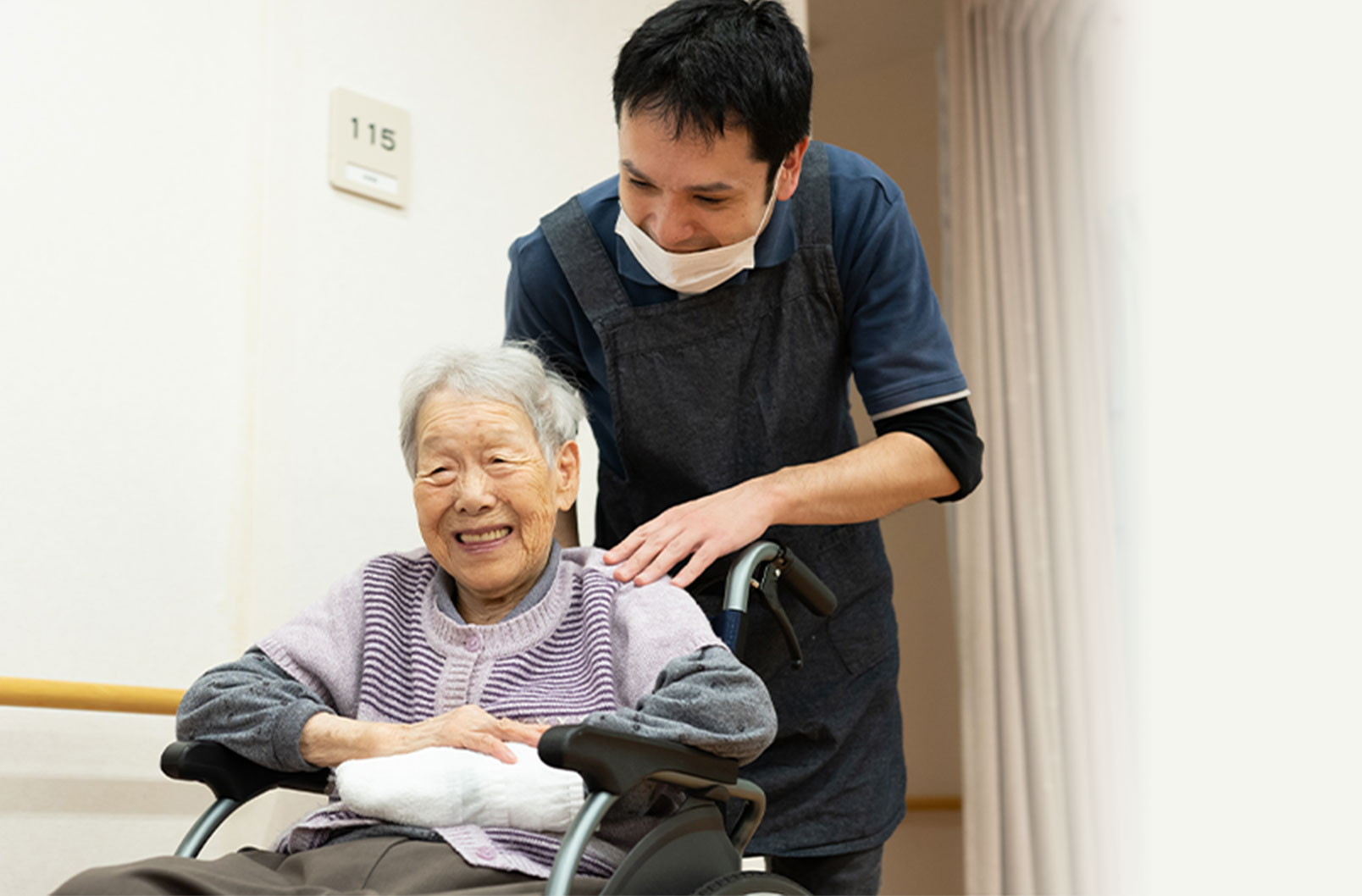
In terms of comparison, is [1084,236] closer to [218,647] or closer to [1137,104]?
[1137,104]

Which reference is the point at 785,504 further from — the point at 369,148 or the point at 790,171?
the point at 369,148

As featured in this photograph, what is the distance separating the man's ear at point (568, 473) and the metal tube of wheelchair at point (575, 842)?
550mm

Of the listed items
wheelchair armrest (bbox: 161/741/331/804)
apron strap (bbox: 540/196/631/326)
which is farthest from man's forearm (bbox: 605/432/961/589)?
wheelchair armrest (bbox: 161/741/331/804)

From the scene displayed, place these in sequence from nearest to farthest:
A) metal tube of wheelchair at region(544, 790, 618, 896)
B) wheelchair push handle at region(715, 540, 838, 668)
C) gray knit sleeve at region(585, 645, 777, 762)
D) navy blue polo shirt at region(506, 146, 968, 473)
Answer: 1. metal tube of wheelchair at region(544, 790, 618, 896)
2. gray knit sleeve at region(585, 645, 777, 762)
3. wheelchair push handle at region(715, 540, 838, 668)
4. navy blue polo shirt at region(506, 146, 968, 473)

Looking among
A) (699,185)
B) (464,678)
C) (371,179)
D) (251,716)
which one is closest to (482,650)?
(464,678)

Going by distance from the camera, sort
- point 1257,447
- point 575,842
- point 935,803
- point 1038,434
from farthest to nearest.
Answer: point 935,803, point 1038,434, point 1257,447, point 575,842

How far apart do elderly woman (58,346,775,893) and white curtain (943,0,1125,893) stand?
2.00 m

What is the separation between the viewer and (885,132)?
4.12 m

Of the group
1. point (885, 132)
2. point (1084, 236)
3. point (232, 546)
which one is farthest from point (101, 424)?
point (885, 132)

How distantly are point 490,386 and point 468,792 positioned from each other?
530mm

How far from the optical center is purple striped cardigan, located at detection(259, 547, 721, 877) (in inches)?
53.4

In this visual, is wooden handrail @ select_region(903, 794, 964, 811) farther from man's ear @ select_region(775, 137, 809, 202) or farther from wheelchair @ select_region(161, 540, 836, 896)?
man's ear @ select_region(775, 137, 809, 202)

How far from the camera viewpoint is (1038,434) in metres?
3.32

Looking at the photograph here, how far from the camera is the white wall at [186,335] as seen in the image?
175cm
